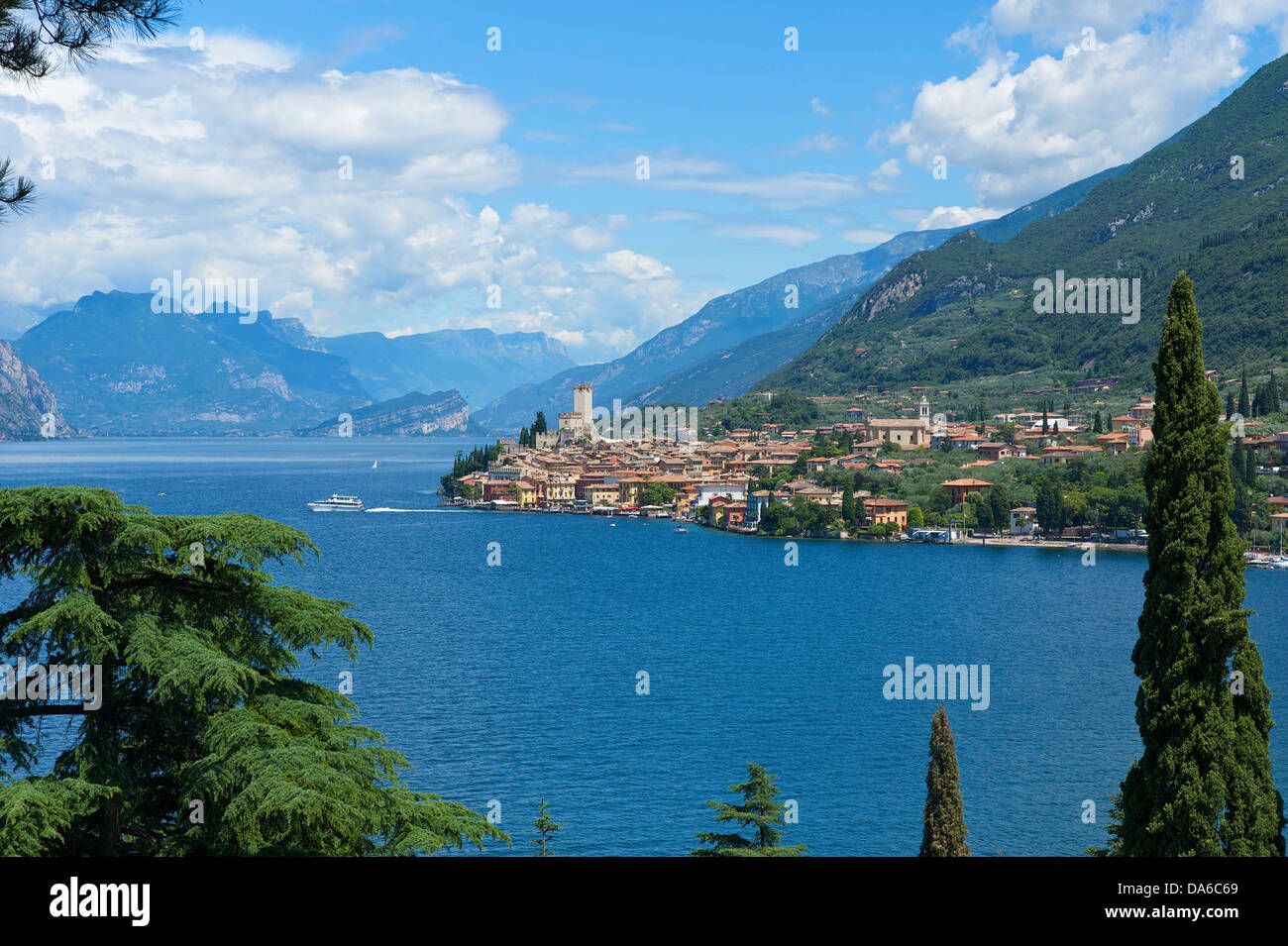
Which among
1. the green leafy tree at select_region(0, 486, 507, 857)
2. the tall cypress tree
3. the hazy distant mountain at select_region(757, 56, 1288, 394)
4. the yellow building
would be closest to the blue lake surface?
the tall cypress tree

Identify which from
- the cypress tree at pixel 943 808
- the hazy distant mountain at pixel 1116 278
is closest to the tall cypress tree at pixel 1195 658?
the cypress tree at pixel 943 808

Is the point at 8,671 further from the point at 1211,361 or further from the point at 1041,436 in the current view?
the point at 1211,361

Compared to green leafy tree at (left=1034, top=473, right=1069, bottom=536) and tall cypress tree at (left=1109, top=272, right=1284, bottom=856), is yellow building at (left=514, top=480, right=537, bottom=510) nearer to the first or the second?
green leafy tree at (left=1034, top=473, right=1069, bottom=536)

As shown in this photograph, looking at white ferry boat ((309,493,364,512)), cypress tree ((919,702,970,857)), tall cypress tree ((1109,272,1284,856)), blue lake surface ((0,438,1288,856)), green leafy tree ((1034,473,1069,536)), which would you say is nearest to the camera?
tall cypress tree ((1109,272,1284,856))

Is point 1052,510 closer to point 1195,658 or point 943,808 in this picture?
point 943,808

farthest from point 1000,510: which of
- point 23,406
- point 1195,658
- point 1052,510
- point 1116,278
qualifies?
point 23,406

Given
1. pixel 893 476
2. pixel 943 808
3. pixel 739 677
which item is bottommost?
pixel 739 677
